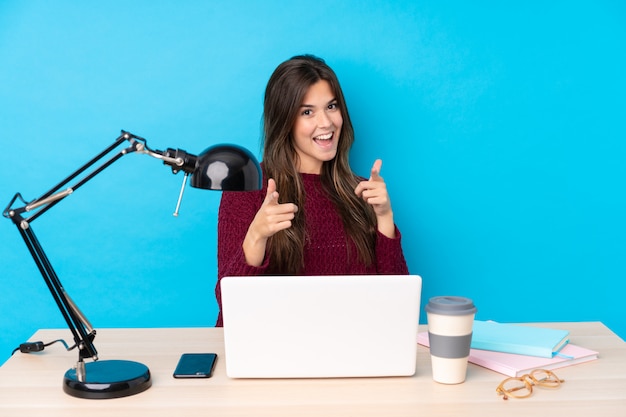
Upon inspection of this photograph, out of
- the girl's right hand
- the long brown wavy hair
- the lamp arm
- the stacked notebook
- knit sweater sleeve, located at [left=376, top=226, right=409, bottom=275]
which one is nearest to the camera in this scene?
the lamp arm

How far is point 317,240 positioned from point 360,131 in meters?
0.57

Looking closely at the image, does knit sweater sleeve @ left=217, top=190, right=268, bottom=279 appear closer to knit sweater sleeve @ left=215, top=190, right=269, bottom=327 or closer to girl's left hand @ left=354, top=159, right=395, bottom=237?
knit sweater sleeve @ left=215, top=190, right=269, bottom=327

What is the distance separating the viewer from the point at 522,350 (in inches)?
69.9

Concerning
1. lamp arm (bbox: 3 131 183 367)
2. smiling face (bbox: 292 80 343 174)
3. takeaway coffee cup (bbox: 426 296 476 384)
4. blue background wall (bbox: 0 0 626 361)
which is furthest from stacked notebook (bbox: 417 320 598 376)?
blue background wall (bbox: 0 0 626 361)

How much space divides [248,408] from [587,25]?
7.45 ft

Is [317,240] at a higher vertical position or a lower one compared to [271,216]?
lower

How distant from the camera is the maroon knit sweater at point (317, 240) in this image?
2.60 meters

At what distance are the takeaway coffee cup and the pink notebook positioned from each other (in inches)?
4.7

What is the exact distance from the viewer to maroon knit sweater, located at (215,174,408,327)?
8.52 ft

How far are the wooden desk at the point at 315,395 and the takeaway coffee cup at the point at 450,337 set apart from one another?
3cm

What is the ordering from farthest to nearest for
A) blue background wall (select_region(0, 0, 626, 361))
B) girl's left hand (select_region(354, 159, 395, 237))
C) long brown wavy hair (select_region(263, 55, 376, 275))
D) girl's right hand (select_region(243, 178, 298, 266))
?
blue background wall (select_region(0, 0, 626, 361)), long brown wavy hair (select_region(263, 55, 376, 275)), girl's left hand (select_region(354, 159, 395, 237)), girl's right hand (select_region(243, 178, 298, 266))

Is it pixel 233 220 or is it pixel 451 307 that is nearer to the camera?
pixel 451 307

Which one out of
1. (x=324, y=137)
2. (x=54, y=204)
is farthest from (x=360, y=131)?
(x=54, y=204)

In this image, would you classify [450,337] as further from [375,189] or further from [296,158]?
[296,158]
